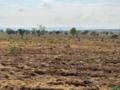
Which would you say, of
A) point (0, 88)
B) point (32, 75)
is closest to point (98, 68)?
point (32, 75)

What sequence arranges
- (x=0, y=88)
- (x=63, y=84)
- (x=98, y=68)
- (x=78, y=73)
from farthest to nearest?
1. (x=98, y=68)
2. (x=78, y=73)
3. (x=63, y=84)
4. (x=0, y=88)

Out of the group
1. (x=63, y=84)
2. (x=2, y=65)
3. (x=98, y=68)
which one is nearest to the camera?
(x=63, y=84)

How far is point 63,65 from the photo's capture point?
25.8 m

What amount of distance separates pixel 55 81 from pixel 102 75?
3.21 metres

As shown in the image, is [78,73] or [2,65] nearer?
[78,73]

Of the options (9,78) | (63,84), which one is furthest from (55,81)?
(9,78)

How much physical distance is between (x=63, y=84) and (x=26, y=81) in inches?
75.3

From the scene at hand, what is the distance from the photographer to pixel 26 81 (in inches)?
770

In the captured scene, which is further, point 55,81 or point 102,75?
point 102,75

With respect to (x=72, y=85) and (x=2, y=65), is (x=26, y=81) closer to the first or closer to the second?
(x=72, y=85)

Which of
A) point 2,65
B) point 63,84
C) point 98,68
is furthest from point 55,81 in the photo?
point 2,65

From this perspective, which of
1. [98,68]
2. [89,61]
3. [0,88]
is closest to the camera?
[0,88]

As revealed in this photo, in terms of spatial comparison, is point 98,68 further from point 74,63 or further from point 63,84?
point 63,84

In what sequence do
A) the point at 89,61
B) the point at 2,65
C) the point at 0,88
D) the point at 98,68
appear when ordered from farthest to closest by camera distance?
the point at 89,61, the point at 2,65, the point at 98,68, the point at 0,88
